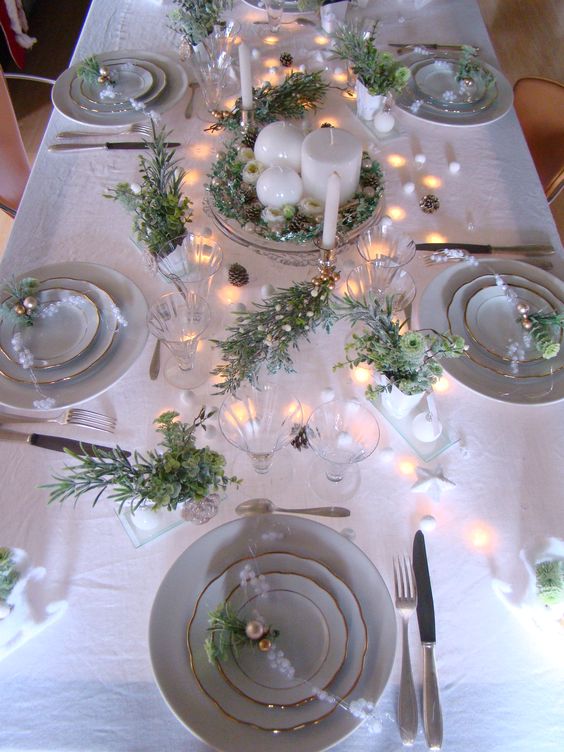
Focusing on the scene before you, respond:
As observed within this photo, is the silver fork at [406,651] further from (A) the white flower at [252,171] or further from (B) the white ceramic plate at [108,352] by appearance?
(A) the white flower at [252,171]

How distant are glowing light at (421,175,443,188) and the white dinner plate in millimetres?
662

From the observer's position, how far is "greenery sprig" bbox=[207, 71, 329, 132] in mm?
1299

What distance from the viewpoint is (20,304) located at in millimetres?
1008

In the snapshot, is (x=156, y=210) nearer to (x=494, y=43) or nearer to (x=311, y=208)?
(x=311, y=208)

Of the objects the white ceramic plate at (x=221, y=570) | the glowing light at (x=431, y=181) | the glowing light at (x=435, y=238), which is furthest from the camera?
the glowing light at (x=431, y=181)

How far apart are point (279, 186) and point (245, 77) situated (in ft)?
0.99

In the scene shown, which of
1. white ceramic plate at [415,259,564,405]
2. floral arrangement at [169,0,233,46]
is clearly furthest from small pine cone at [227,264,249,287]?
floral arrangement at [169,0,233,46]

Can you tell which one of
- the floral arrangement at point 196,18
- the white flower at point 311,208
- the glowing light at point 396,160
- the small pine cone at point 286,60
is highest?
the floral arrangement at point 196,18

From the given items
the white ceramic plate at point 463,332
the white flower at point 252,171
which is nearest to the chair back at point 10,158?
the white flower at point 252,171

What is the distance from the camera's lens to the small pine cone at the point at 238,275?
3.58 feet

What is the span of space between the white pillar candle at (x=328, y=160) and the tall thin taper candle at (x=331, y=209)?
0.16 m

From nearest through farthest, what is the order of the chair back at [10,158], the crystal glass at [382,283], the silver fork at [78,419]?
the silver fork at [78,419]
the crystal glass at [382,283]
the chair back at [10,158]

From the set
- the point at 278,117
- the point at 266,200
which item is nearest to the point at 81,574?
the point at 266,200

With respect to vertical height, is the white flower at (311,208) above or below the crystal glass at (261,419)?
above
